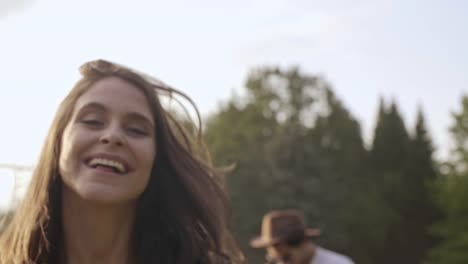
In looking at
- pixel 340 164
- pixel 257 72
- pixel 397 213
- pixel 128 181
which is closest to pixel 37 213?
pixel 128 181

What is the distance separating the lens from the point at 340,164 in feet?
167

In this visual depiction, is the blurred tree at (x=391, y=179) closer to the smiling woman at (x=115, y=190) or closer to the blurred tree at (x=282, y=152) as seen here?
the blurred tree at (x=282, y=152)

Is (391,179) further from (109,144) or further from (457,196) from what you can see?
(109,144)

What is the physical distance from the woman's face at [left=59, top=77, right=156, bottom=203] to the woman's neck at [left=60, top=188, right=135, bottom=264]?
6cm

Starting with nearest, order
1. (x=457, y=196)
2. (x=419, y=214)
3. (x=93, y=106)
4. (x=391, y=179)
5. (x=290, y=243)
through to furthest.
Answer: (x=93, y=106)
(x=290, y=243)
(x=457, y=196)
(x=391, y=179)
(x=419, y=214)

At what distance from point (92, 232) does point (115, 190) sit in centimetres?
18

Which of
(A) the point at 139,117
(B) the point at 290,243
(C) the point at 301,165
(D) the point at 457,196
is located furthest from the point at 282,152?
(A) the point at 139,117

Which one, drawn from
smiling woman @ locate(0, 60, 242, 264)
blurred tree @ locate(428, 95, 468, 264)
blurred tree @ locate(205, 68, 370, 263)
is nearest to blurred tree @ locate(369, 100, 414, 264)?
blurred tree @ locate(205, 68, 370, 263)

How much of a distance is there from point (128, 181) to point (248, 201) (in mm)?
39462

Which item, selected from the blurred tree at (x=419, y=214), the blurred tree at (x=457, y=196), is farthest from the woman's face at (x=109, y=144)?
the blurred tree at (x=419, y=214)

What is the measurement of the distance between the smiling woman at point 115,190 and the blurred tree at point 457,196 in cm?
3778

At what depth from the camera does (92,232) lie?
9.98 feet

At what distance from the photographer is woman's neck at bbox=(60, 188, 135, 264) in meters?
3.04

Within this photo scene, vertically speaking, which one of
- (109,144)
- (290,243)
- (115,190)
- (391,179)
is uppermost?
(109,144)
